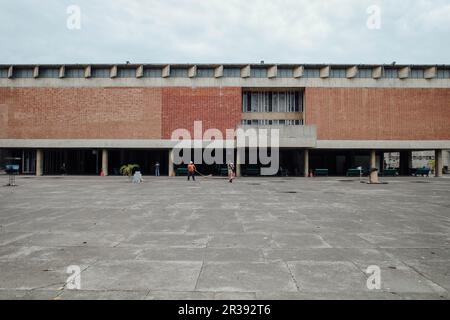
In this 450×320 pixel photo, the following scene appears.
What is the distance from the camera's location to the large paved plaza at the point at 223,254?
3.77 metres

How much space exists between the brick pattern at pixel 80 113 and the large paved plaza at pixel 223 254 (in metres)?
28.3

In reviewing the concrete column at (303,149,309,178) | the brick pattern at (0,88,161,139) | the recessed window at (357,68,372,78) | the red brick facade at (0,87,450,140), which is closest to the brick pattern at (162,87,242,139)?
the red brick facade at (0,87,450,140)

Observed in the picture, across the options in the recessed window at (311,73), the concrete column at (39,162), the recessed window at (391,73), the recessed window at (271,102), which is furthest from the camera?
the recessed window at (271,102)

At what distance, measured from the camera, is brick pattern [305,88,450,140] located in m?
37.5

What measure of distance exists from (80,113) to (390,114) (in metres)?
38.2

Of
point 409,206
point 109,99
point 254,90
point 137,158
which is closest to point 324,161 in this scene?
point 254,90

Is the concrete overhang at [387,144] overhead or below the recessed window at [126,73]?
below

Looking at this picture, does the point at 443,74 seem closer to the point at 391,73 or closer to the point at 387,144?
the point at 391,73

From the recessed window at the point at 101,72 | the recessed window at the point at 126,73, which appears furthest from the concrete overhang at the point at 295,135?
the recessed window at the point at 101,72

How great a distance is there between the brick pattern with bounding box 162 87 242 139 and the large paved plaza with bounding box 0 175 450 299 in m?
27.9

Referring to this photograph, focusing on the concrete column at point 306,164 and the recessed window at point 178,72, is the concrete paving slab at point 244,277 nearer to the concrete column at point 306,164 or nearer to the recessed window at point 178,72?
the concrete column at point 306,164

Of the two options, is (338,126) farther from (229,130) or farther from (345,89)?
(229,130)

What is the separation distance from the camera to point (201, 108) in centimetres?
3728

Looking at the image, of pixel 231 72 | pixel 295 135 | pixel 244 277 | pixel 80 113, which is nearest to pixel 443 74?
pixel 295 135
